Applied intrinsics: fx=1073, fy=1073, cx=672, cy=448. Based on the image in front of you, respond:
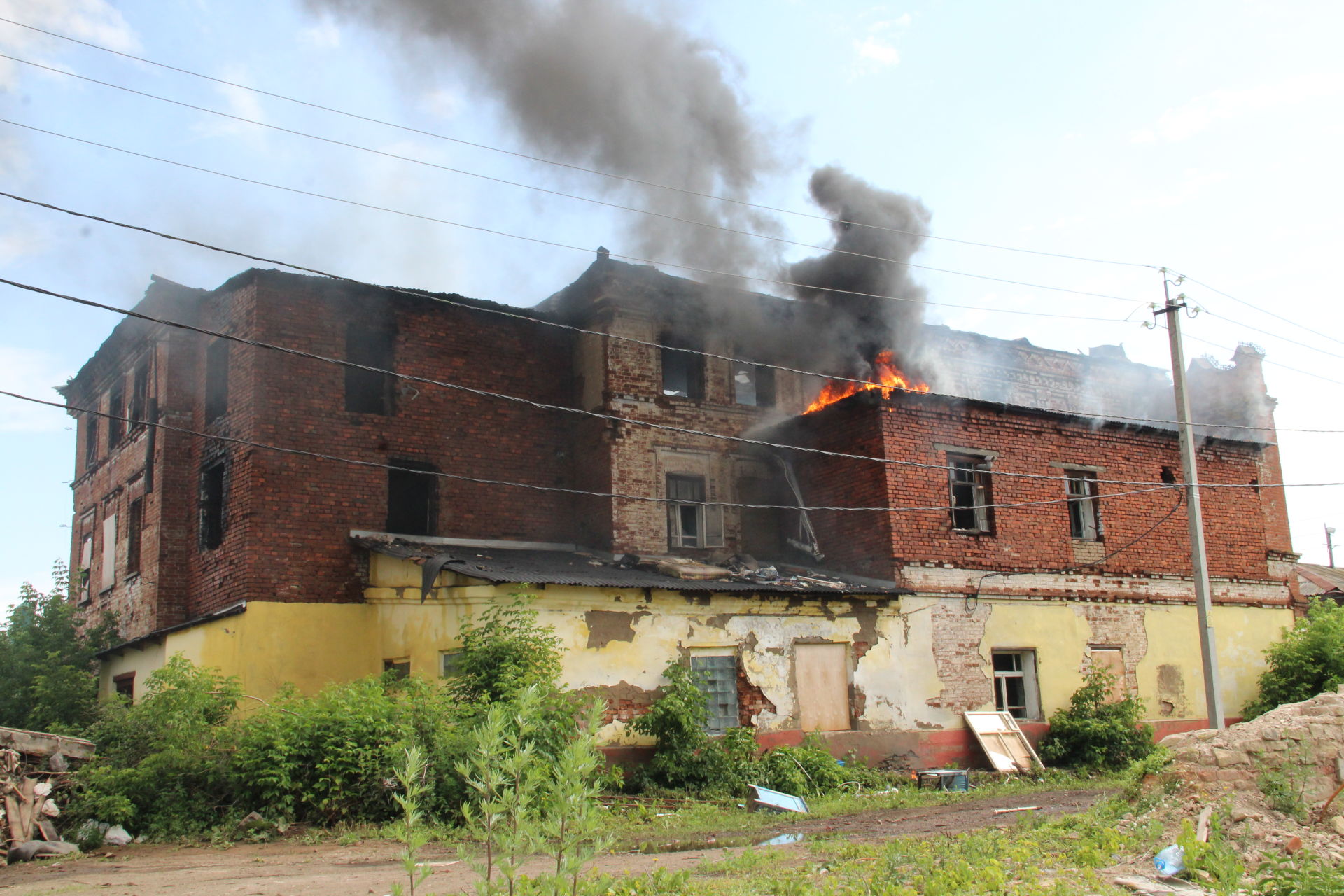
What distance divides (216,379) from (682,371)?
8529 mm

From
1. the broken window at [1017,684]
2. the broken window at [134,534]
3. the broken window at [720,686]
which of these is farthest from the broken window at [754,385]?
the broken window at [134,534]

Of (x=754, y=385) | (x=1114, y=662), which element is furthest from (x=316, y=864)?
(x=1114, y=662)

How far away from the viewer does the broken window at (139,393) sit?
66.0ft

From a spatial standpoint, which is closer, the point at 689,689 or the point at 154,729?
the point at 154,729

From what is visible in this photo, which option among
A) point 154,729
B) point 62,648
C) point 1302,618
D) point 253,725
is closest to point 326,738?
point 253,725

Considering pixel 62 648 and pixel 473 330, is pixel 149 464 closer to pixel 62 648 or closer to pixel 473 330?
pixel 62 648

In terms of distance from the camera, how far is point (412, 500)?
18.8 meters

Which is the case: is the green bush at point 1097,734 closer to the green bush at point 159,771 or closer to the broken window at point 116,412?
the green bush at point 159,771

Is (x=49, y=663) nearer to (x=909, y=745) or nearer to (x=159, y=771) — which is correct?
(x=159, y=771)

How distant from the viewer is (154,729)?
481 inches

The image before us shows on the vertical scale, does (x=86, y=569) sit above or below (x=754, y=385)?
below

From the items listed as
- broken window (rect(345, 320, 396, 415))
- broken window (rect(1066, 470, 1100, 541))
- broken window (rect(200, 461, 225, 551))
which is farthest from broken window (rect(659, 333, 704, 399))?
broken window (rect(200, 461, 225, 551))

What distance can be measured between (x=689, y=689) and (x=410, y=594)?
4.66 m

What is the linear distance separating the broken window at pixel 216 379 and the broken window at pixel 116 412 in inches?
133
